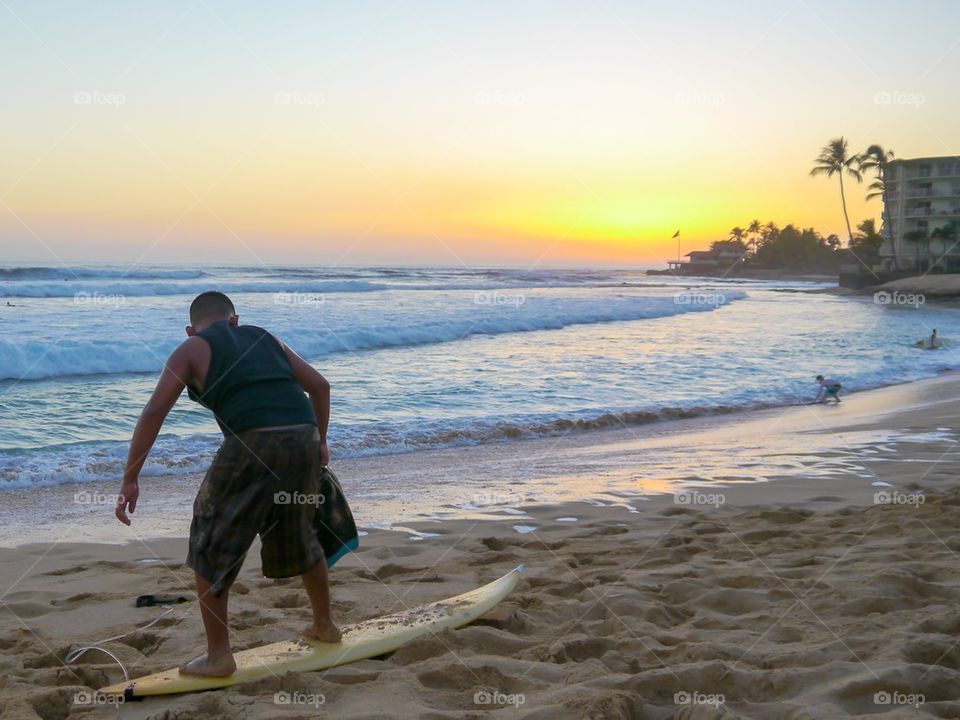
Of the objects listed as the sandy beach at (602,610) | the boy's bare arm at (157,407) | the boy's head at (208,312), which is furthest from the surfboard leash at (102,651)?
the boy's head at (208,312)

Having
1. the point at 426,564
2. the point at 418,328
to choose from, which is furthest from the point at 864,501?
the point at 418,328

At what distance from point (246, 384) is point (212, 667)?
1.19 metres

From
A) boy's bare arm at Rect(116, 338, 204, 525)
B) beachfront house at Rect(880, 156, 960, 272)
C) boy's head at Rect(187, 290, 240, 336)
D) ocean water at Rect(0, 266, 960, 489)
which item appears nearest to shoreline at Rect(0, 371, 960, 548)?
ocean water at Rect(0, 266, 960, 489)

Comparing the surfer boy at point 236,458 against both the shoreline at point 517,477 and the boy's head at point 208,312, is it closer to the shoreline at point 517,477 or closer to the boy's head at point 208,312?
the boy's head at point 208,312

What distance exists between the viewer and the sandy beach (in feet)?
10.9

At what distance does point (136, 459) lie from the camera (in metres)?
3.50

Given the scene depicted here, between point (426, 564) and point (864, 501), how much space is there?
3774mm

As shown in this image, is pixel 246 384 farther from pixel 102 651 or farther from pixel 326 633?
pixel 102 651

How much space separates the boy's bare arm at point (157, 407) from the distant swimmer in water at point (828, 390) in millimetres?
12535

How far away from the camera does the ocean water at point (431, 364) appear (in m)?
10.4

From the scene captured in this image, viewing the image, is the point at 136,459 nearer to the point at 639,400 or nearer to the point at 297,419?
the point at 297,419

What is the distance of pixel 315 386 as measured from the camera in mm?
3893

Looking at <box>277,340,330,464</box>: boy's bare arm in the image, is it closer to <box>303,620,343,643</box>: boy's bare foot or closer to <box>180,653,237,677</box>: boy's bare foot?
<box>303,620,343,643</box>: boy's bare foot

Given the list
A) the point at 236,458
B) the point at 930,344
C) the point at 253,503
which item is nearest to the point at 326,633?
the point at 253,503
